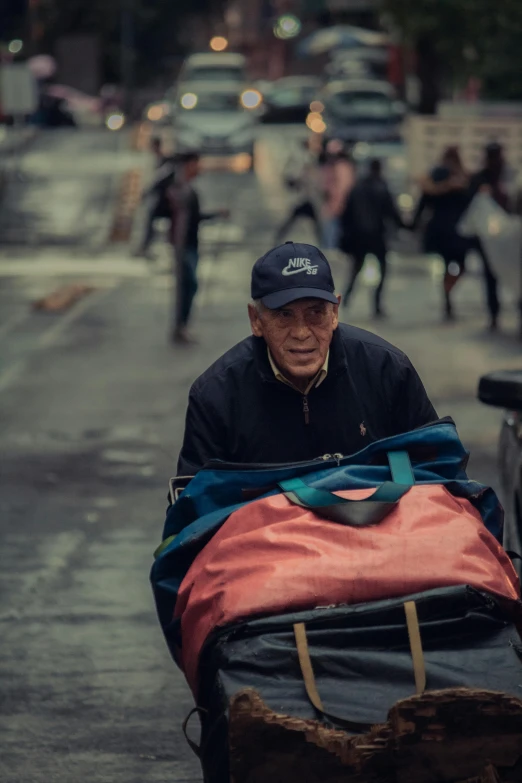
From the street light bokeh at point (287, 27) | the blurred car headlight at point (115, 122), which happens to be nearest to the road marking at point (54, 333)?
the blurred car headlight at point (115, 122)

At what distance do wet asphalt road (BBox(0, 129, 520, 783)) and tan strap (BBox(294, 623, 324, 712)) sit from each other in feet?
6.41

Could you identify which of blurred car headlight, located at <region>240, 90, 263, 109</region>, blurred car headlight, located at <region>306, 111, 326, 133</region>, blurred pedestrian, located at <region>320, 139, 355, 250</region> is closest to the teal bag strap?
blurred pedestrian, located at <region>320, 139, 355, 250</region>

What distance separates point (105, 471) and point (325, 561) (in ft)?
24.0

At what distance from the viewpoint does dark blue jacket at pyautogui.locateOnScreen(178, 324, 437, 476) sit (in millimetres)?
4770

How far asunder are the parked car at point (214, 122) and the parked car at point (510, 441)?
33.6 meters

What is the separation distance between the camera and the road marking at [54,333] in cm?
1540

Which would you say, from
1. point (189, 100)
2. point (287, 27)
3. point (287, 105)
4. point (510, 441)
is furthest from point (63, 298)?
point (287, 27)

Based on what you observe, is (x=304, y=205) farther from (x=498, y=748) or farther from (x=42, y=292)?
(x=498, y=748)

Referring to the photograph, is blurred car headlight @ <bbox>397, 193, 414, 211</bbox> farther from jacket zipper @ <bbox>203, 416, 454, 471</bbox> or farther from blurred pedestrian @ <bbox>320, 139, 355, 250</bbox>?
jacket zipper @ <bbox>203, 416, 454, 471</bbox>

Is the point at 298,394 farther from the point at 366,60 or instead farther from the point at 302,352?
the point at 366,60

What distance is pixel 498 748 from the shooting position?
3.76 metres

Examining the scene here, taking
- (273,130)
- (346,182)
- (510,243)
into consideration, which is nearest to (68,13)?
(273,130)

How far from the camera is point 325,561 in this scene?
410 cm

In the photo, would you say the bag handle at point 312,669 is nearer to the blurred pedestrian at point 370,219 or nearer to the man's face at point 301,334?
the man's face at point 301,334
